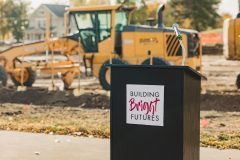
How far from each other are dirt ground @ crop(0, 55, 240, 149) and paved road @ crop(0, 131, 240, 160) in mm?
508

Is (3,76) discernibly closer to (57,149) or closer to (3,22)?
(57,149)

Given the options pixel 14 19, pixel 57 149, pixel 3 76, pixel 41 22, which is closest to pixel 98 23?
pixel 3 76

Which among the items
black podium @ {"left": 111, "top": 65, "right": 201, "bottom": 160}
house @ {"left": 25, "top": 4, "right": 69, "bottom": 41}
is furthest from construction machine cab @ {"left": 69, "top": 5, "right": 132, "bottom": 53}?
house @ {"left": 25, "top": 4, "right": 69, "bottom": 41}

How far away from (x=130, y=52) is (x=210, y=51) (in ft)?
119

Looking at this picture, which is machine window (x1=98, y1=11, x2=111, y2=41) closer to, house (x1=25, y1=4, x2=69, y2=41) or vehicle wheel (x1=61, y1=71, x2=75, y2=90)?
vehicle wheel (x1=61, y1=71, x2=75, y2=90)

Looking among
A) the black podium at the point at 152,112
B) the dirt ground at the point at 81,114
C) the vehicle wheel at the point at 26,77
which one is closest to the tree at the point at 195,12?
the dirt ground at the point at 81,114

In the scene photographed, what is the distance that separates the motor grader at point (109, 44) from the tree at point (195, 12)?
5529 cm

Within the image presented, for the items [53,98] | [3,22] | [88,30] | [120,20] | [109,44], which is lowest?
→ [53,98]

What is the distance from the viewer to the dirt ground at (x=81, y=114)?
9.73 metres

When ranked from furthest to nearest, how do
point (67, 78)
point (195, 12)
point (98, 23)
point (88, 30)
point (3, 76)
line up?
point (195, 12)
point (67, 78)
point (3, 76)
point (88, 30)
point (98, 23)

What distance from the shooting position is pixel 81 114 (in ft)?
45.5

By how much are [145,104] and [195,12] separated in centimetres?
7034

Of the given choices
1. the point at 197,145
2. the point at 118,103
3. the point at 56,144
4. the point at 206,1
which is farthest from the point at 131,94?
the point at 206,1

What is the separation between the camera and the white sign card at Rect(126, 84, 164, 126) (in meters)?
5.39
